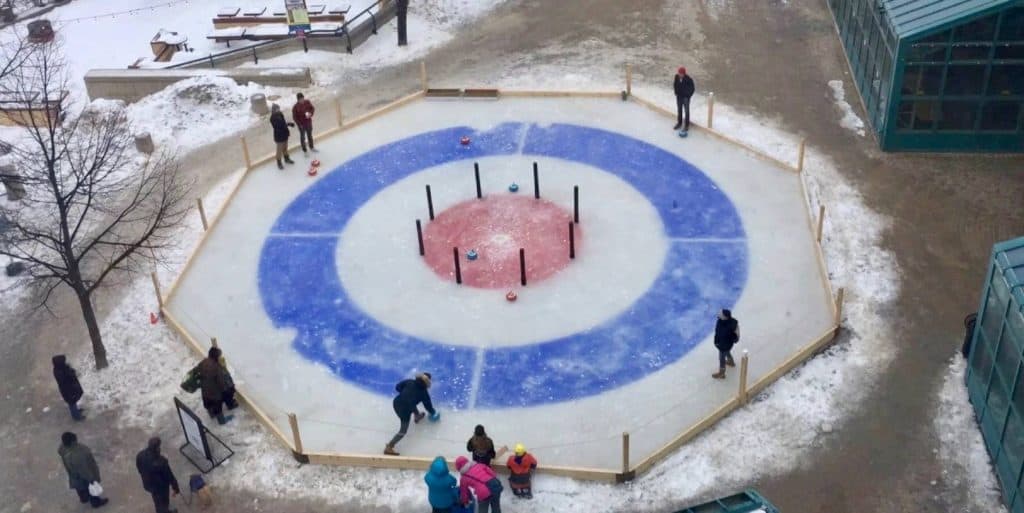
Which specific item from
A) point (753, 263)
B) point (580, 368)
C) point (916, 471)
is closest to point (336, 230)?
point (580, 368)

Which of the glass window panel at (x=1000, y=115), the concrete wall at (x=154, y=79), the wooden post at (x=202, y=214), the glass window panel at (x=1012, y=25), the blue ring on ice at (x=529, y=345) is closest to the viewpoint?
the blue ring on ice at (x=529, y=345)

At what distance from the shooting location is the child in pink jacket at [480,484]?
14.1m

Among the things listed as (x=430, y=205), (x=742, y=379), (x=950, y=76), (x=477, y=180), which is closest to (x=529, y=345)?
(x=742, y=379)

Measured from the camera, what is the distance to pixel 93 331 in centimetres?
1816

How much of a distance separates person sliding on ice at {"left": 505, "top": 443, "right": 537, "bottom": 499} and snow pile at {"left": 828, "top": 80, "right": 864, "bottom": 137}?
14109mm

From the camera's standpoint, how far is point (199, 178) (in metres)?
24.7

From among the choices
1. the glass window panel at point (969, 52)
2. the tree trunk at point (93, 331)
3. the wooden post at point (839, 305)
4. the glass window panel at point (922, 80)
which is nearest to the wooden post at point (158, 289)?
the tree trunk at point (93, 331)

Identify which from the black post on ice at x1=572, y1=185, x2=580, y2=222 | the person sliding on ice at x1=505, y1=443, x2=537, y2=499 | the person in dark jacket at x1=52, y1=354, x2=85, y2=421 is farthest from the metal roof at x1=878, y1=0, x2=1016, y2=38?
the person in dark jacket at x1=52, y1=354, x2=85, y2=421

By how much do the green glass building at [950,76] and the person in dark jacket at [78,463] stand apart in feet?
60.3

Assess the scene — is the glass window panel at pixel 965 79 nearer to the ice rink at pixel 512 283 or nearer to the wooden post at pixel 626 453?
the ice rink at pixel 512 283

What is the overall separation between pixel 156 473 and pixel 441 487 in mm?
4337

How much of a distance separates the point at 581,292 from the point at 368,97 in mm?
11540

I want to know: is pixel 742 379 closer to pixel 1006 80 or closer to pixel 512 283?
pixel 512 283

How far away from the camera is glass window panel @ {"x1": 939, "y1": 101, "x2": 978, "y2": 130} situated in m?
22.6
